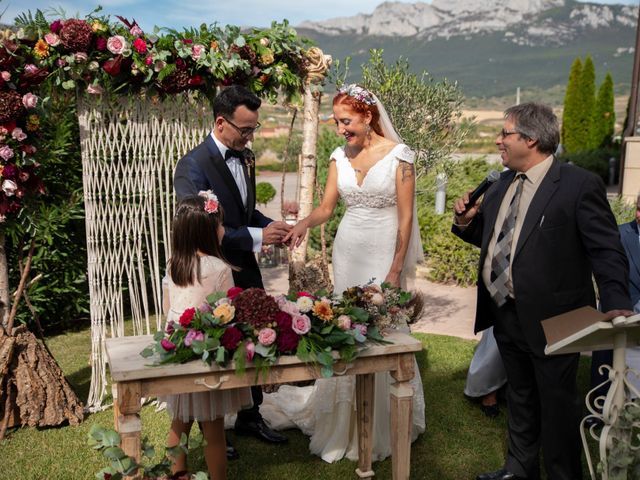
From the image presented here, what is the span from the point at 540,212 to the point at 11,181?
350cm

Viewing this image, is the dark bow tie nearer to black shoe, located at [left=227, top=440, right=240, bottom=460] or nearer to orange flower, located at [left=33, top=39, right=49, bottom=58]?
orange flower, located at [left=33, top=39, right=49, bottom=58]

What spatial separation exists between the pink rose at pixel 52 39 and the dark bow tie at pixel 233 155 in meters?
1.49

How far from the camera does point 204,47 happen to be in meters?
5.09

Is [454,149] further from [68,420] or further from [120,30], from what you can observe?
[68,420]

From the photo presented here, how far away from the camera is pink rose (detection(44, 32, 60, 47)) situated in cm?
468

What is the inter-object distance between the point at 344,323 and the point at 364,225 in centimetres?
146

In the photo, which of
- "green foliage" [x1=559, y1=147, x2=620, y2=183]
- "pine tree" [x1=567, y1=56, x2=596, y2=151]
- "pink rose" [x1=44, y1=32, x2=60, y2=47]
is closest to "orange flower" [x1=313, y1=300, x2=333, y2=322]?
"pink rose" [x1=44, y1=32, x2=60, y2=47]

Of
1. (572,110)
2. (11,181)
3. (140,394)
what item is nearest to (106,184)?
(11,181)

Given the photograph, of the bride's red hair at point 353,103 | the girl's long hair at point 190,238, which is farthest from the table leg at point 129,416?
the bride's red hair at point 353,103

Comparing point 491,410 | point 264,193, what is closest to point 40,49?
point 491,410

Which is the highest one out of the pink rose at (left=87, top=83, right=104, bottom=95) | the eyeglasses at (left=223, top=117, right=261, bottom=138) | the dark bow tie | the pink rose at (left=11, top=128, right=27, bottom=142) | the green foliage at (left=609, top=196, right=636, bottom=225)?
the pink rose at (left=87, top=83, right=104, bottom=95)

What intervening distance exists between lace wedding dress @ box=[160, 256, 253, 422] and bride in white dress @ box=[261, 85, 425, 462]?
3.30 feet

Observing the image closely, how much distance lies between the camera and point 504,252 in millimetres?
3719

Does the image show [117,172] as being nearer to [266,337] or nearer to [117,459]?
[266,337]
